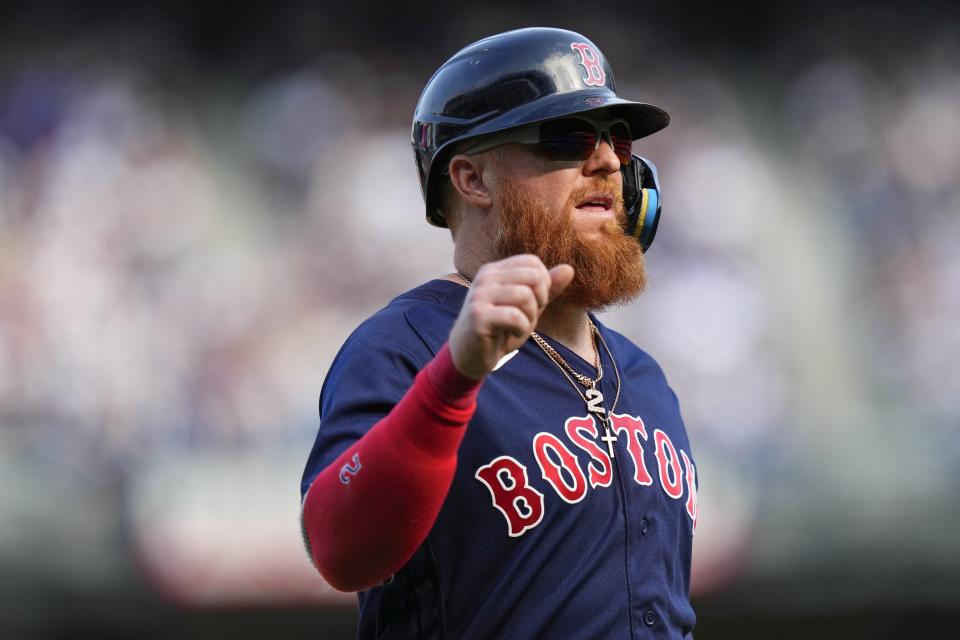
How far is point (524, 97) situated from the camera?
7.49 feet

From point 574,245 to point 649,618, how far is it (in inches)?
28.3

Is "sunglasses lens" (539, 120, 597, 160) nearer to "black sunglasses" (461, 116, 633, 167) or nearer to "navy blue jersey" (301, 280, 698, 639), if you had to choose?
"black sunglasses" (461, 116, 633, 167)

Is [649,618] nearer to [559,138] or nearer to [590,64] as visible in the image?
[559,138]

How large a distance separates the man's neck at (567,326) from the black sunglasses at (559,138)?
31 cm

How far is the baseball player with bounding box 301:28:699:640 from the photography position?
68.9 inches

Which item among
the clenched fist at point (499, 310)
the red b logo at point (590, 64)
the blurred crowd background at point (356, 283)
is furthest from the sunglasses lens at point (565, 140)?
the blurred crowd background at point (356, 283)

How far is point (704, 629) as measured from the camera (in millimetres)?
6121

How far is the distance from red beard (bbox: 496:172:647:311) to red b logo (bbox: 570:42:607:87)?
0.70 ft

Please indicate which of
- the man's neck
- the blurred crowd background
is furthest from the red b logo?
the blurred crowd background

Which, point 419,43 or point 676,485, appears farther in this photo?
point 419,43

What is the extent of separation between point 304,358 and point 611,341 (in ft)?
12.2

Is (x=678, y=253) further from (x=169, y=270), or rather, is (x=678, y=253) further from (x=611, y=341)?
(x=611, y=341)

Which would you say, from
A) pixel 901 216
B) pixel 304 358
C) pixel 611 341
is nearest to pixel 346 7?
pixel 304 358

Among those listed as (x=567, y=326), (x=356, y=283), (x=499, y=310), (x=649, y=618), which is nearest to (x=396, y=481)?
(x=499, y=310)
